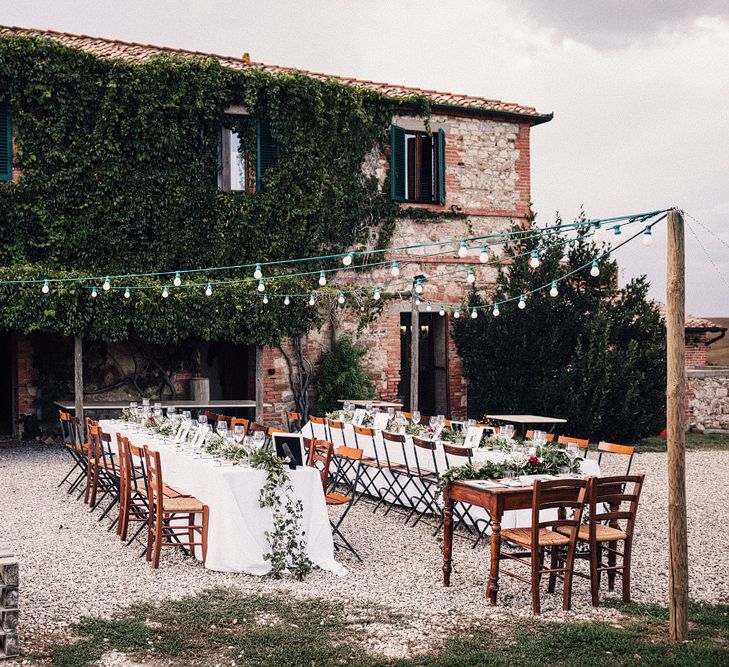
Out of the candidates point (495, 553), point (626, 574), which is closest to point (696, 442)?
point (626, 574)

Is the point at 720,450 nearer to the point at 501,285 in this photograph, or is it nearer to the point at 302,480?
the point at 501,285

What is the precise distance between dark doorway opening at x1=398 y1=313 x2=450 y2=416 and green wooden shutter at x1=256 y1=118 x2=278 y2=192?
3650 mm

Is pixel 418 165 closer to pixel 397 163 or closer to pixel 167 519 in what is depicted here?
pixel 397 163

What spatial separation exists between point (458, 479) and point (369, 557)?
134 centimetres

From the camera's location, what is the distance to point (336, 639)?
196 inches

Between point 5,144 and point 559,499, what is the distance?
1105 centimetres

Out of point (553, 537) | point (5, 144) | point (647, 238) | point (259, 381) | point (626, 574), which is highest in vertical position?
point (5, 144)

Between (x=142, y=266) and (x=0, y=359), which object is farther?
(x=0, y=359)

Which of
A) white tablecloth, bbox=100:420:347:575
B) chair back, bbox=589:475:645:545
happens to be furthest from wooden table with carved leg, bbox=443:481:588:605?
white tablecloth, bbox=100:420:347:575

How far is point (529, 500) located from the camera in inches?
228

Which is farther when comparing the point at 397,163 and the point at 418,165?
the point at 418,165

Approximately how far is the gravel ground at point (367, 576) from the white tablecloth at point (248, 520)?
14 cm

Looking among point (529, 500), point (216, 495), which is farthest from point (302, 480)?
point (529, 500)

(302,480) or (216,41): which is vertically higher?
(216,41)
